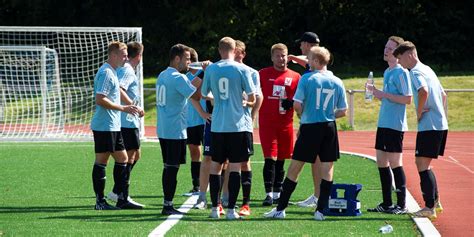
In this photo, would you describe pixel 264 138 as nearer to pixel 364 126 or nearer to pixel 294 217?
pixel 294 217

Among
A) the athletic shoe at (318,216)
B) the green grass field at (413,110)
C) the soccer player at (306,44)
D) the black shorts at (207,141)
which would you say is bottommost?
the green grass field at (413,110)

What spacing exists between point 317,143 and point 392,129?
121cm

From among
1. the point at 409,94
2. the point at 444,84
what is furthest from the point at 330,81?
the point at 444,84

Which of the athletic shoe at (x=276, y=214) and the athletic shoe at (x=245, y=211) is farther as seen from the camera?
the athletic shoe at (x=245, y=211)

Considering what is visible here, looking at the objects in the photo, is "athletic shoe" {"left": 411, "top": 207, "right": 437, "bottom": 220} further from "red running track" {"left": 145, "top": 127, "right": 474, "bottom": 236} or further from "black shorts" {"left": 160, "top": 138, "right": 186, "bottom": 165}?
"black shorts" {"left": 160, "top": 138, "right": 186, "bottom": 165}

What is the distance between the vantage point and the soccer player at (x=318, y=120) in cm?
1149

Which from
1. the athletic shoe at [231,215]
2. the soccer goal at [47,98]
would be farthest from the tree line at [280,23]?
the athletic shoe at [231,215]

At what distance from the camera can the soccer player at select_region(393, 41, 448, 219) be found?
1184 centimetres

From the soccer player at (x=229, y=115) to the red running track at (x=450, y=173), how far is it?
223 cm

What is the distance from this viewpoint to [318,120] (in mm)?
11539

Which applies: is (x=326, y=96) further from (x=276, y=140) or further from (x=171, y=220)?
(x=171, y=220)

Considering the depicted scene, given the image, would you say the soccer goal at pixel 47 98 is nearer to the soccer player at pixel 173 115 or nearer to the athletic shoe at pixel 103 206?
the athletic shoe at pixel 103 206

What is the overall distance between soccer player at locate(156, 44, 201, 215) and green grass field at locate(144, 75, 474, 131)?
1778 cm

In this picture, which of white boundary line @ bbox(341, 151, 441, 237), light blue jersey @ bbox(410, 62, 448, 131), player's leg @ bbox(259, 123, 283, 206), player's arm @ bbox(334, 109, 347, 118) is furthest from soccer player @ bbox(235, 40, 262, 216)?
white boundary line @ bbox(341, 151, 441, 237)
